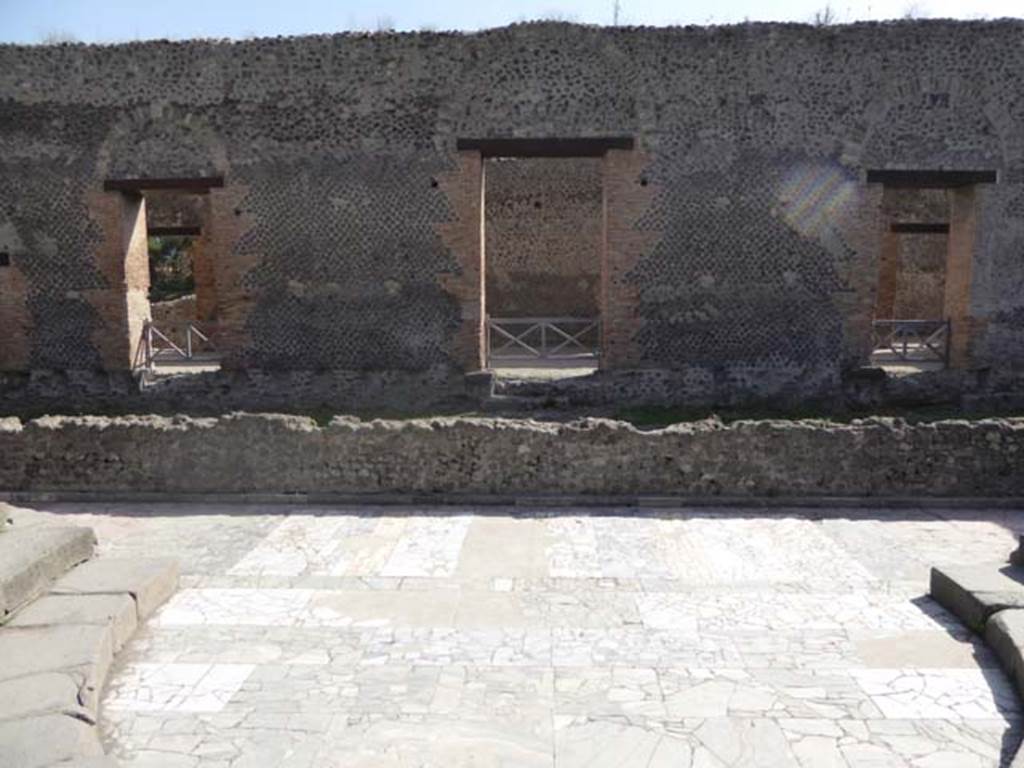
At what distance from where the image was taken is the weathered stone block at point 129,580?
4.26 metres

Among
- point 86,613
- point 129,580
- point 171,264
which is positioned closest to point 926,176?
point 129,580

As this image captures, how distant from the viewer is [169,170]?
10500mm

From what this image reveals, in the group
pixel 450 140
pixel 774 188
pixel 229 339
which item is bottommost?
pixel 229 339

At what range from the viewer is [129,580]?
437cm

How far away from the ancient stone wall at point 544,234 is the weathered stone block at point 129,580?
12.5 m

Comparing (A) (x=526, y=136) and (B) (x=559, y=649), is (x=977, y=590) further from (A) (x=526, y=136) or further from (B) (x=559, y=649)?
(A) (x=526, y=136)

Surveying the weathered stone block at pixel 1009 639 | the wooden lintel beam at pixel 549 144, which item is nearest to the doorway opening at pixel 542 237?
the wooden lintel beam at pixel 549 144

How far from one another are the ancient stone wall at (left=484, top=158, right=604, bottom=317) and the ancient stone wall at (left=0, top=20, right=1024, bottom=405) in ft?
19.6

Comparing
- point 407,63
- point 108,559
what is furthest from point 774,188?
point 108,559

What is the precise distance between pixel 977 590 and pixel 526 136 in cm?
773

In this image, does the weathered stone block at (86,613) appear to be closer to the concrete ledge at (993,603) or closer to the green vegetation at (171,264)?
the concrete ledge at (993,603)

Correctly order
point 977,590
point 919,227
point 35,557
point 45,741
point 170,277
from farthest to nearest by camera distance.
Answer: point 170,277
point 919,227
point 35,557
point 977,590
point 45,741

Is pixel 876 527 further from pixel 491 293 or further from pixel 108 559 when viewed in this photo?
pixel 491 293

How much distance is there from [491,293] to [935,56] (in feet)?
30.1
